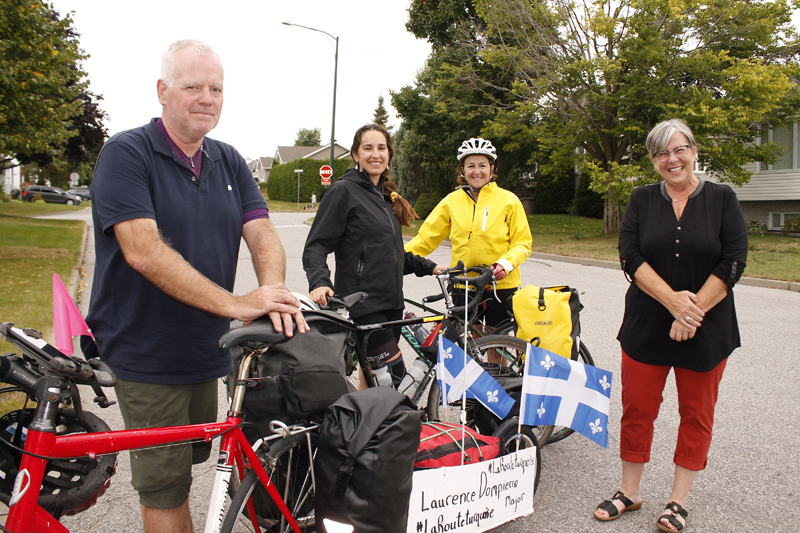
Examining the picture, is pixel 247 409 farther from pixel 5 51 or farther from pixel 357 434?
pixel 5 51

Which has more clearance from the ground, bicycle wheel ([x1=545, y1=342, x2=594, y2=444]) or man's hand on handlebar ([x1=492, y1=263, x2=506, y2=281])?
man's hand on handlebar ([x1=492, y1=263, x2=506, y2=281])

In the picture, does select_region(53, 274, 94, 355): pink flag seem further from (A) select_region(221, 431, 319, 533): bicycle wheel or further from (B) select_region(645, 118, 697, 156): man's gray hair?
(B) select_region(645, 118, 697, 156): man's gray hair

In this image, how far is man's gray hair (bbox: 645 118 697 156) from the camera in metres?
2.86

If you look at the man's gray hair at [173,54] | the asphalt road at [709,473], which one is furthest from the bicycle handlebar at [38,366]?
the asphalt road at [709,473]

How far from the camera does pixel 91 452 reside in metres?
1.71

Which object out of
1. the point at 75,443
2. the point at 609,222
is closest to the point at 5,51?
the point at 75,443

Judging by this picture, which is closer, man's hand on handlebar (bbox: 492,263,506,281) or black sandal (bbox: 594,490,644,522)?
black sandal (bbox: 594,490,644,522)

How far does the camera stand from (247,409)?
209 cm

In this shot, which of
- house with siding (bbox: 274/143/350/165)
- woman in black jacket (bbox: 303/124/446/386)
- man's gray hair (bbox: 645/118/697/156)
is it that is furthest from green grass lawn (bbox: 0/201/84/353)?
house with siding (bbox: 274/143/350/165)

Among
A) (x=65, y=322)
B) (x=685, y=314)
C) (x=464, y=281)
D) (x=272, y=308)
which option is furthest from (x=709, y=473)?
(x=65, y=322)

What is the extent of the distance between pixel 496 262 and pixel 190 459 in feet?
7.86

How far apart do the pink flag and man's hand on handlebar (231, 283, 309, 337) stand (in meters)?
0.58

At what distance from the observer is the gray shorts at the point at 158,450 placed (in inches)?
79.8

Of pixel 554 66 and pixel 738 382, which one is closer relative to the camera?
pixel 738 382
